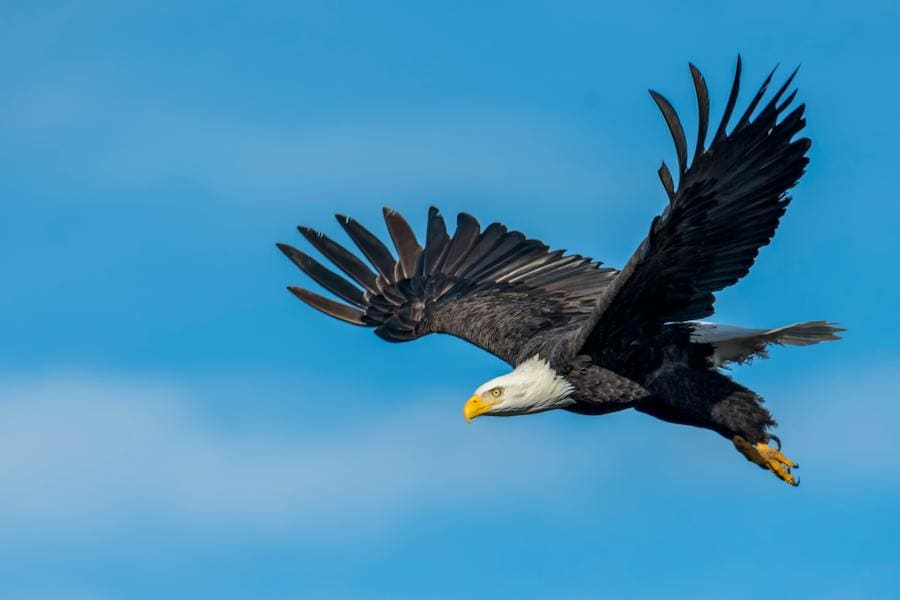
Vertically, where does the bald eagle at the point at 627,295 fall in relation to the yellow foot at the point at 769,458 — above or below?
above

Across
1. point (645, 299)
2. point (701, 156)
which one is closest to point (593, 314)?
point (645, 299)

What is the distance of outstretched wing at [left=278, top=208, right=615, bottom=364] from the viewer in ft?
49.6

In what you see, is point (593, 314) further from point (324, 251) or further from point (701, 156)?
point (324, 251)

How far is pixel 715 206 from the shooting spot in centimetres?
1138

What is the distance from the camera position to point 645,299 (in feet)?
40.1

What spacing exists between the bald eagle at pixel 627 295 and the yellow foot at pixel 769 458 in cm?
1

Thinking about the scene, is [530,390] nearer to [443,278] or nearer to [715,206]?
[715,206]

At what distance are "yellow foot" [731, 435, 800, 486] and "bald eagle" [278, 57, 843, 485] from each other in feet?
0.04

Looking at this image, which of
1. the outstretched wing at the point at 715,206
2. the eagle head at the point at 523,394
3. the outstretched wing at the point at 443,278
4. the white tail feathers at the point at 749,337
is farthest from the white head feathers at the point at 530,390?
the outstretched wing at the point at 443,278

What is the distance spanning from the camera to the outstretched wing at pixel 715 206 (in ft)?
36.7

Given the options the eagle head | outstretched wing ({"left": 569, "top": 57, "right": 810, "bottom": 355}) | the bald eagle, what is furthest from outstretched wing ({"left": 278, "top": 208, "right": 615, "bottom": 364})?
outstretched wing ({"left": 569, "top": 57, "right": 810, "bottom": 355})

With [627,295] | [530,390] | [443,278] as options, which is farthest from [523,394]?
[443,278]

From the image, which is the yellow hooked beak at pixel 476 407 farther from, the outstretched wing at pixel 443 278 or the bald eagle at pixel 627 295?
the outstretched wing at pixel 443 278

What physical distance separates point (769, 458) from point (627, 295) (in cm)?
188
